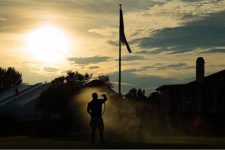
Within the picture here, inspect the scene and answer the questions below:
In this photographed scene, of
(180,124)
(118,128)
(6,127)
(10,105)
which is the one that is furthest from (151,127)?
(10,105)

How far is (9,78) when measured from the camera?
12738 cm

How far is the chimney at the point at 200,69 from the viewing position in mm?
49875

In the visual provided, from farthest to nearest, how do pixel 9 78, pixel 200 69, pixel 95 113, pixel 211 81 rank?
pixel 9 78 → pixel 200 69 → pixel 211 81 → pixel 95 113

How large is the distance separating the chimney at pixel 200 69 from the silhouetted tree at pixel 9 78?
3040 inches

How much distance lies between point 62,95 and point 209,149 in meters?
33.7

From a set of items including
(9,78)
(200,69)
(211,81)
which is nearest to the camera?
(211,81)

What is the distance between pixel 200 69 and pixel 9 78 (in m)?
82.7

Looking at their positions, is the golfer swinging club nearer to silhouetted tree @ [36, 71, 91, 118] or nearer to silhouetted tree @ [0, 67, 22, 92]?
silhouetted tree @ [36, 71, 91, 118]

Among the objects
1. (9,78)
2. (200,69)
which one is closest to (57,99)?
(200,69)

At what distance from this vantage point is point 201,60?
51562mm

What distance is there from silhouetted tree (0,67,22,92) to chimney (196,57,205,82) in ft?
253

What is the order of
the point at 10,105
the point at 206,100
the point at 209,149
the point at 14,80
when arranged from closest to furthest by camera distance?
the point at 209,149 → the point at 206,100 → the point at 10,105 → the point at 14,80

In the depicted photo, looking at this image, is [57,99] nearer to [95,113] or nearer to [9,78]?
[95,113]

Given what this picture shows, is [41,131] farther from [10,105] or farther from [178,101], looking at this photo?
[10,105]
